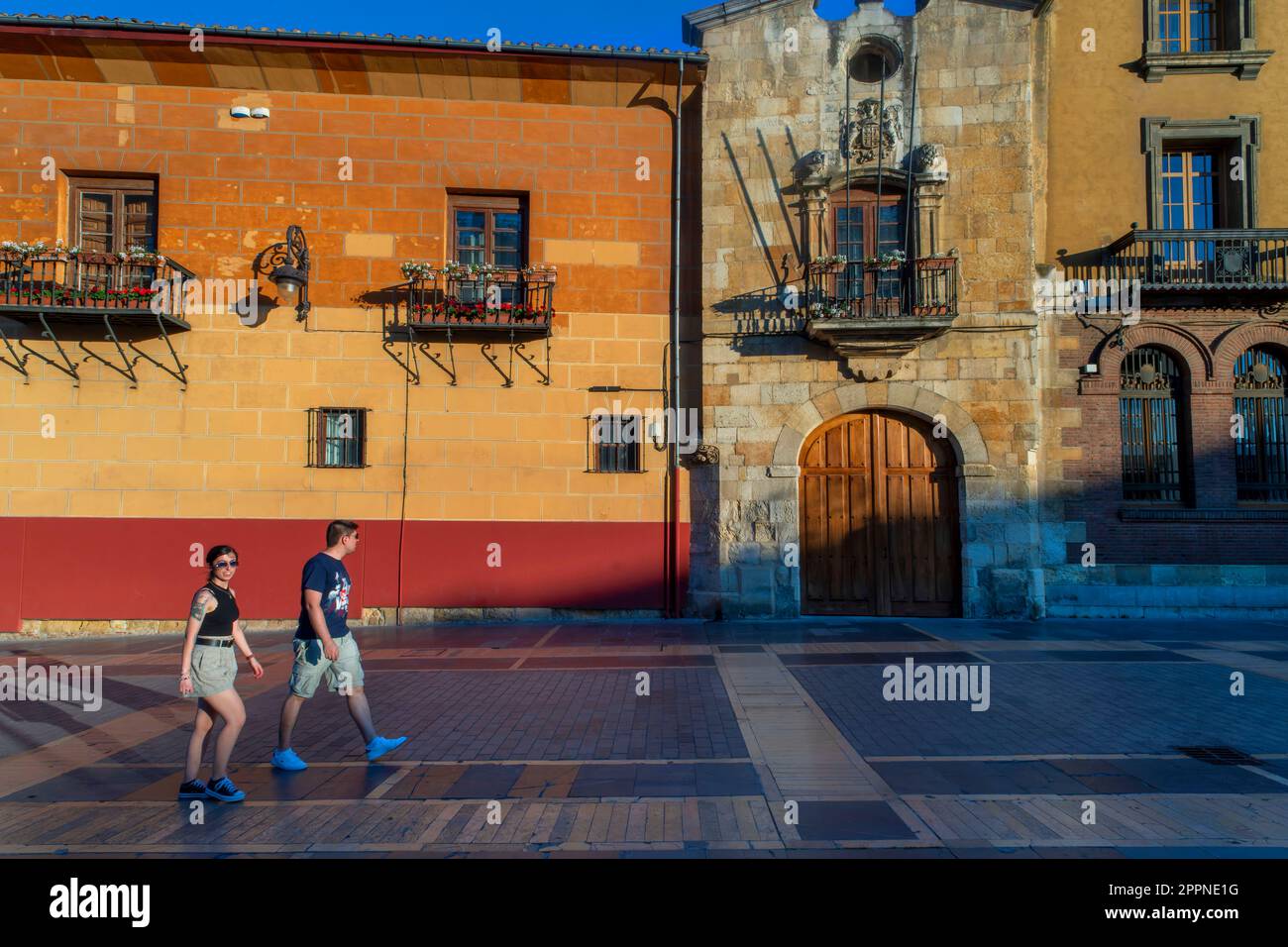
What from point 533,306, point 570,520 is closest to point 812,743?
point 570,520

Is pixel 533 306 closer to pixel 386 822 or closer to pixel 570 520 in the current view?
pixel 570 520

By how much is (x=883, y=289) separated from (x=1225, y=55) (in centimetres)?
760

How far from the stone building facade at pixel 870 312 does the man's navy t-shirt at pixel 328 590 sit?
27.1 ft

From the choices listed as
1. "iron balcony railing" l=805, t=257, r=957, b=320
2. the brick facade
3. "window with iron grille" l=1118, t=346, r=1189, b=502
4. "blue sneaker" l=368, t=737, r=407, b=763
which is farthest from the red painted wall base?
"window with iron grille" l=1118, t=346, r=1189, b=502

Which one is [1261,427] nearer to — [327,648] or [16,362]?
[327,648]

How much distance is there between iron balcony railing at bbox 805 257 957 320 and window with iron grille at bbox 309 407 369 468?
8061mm

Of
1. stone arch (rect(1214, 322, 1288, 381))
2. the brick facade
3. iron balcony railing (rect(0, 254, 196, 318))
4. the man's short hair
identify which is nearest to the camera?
the man's short hair

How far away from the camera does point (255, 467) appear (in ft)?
41.9

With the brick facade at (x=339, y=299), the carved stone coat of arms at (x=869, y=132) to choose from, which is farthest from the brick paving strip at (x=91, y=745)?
the carved stone coat of arms at (x=869, y=132)

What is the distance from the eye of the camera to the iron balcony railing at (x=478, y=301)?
12.7 metres

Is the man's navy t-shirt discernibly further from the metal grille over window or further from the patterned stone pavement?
the metal grille over window

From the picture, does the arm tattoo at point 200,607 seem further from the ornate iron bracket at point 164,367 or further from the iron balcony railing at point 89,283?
the ornate iron bracket at point 164,367

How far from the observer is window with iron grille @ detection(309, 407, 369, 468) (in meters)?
12.9

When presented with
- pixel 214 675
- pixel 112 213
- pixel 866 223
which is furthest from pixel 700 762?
pixel 112 213
